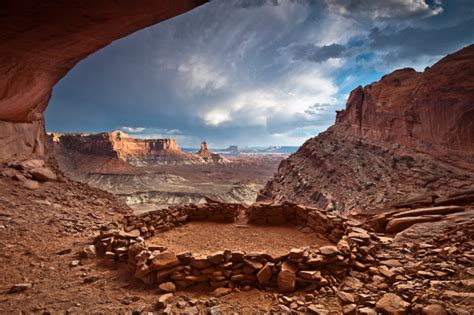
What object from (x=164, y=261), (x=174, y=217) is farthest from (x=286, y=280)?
(x=174, y=217)

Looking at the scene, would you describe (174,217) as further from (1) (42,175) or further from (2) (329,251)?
(1) (42,175)

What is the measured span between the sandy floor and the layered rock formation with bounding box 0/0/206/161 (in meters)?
5.68

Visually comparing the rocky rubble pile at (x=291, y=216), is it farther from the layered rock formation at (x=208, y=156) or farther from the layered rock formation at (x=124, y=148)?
the layered rock formation at (x=208, y=156)

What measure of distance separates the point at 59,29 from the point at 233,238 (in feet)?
23.0

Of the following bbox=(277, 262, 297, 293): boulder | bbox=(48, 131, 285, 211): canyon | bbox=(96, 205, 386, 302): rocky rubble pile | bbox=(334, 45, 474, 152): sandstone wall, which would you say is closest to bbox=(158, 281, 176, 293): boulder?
bbox=(96, 205, 386, 302): rocky rubble pile

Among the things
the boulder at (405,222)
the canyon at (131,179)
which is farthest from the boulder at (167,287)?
the canyon at (131,179)

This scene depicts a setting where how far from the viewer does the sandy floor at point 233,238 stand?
6680mm

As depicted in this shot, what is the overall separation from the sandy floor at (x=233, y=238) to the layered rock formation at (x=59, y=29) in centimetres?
568

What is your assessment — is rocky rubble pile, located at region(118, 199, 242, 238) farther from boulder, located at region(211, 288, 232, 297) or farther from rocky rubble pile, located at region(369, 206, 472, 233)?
rocky rubble pile, located at region(369, 206, 472, 233)

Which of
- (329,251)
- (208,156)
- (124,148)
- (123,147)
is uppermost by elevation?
(123,147)

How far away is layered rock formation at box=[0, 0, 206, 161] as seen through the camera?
3.53 meters

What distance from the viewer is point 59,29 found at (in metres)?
4.05

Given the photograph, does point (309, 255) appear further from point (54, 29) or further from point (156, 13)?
point (54, 29)

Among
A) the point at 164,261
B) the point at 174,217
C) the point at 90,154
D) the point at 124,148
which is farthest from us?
the point at 124,148
